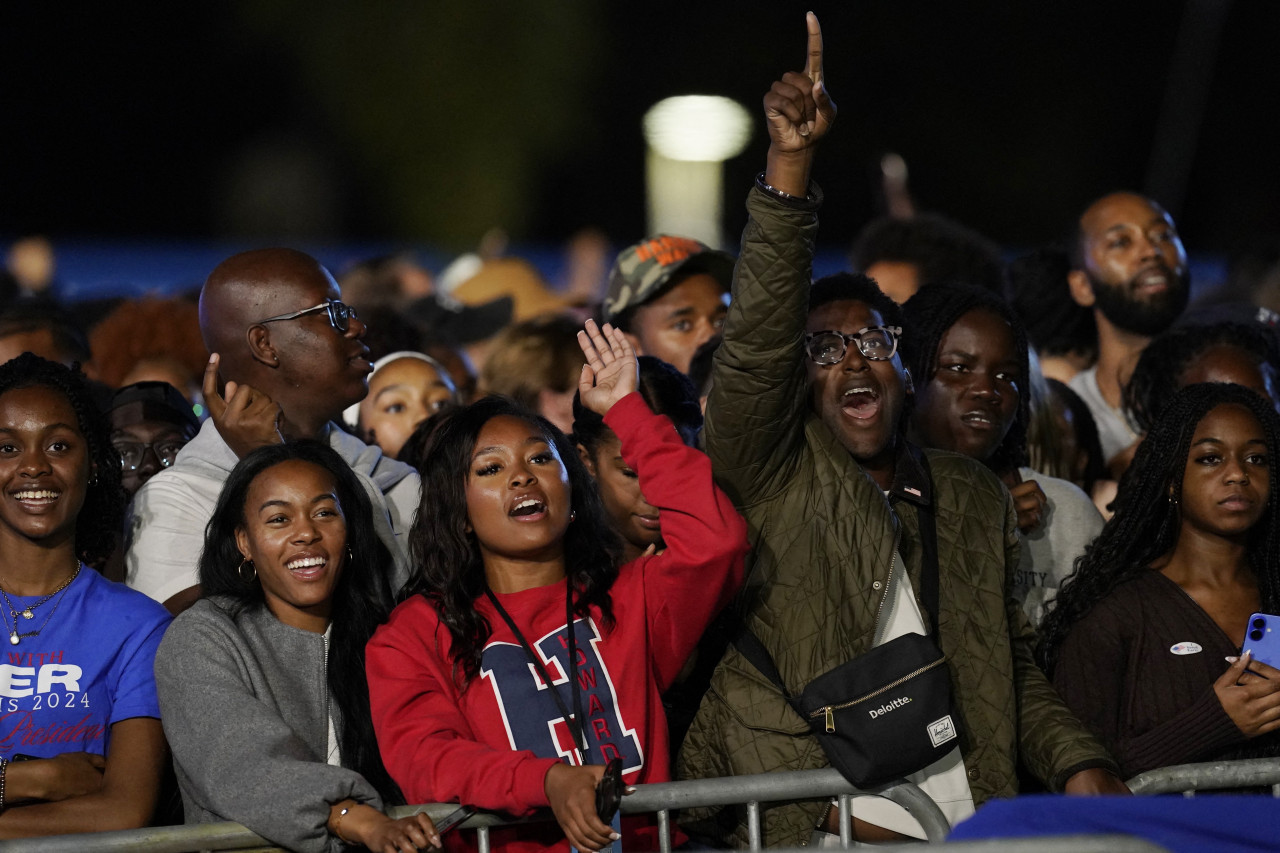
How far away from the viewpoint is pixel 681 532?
367 centimetres

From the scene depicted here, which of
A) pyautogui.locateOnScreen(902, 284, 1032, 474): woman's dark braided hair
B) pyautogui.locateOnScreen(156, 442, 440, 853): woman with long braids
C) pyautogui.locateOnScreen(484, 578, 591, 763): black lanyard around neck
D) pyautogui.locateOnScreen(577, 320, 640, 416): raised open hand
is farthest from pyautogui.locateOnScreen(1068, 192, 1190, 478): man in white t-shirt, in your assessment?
pyautogui.locateOnScreen(156, 442, 440, 853): woman with long braids

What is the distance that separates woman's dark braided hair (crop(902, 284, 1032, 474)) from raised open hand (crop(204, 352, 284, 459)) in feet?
6.45

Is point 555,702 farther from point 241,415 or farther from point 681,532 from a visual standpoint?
point 241,415

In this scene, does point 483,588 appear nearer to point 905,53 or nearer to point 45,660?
point 45,660

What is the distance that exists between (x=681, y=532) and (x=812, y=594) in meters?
0.41

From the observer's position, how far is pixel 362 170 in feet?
70.9

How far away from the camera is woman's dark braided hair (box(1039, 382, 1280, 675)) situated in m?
4.48

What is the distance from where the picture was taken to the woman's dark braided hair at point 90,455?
4.36 metres

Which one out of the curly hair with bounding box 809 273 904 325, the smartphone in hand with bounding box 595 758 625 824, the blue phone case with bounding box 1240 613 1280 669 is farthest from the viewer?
the curly hair with bounding box 809 273 904 325

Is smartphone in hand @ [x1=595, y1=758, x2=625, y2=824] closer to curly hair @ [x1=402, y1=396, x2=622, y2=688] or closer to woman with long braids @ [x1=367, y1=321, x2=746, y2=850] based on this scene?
woman with long braids @ [x1=367, y1=321, x2=746, y2=850]

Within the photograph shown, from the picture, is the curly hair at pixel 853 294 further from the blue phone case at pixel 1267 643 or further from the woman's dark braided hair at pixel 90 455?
the woman's dark braided hair at pixel 90 455

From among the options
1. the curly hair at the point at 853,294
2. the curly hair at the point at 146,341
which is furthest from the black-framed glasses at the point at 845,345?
the curly hair at the point at 146,341

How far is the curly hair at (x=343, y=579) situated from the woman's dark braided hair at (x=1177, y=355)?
2.94 metres

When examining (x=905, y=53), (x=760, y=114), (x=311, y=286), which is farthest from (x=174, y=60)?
(x=311, y=286)
